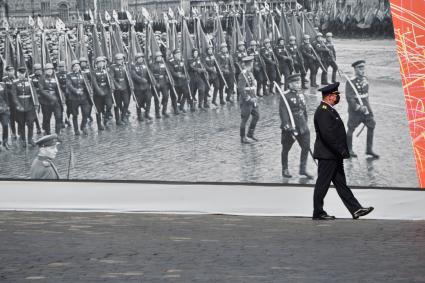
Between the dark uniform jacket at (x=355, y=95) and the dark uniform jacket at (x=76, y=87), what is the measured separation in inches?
172

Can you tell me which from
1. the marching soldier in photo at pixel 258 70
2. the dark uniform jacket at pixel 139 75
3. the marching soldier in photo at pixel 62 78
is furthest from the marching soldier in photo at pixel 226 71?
the marching soldier in photo at pixel 62 78

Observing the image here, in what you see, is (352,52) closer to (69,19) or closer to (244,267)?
(69,19)

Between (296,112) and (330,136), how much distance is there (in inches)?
110

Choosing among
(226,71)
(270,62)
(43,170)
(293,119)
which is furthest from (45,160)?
(293,119)

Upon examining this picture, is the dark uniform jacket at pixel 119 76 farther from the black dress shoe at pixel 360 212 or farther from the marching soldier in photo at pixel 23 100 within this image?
the black dress shoe at pixel 360 212

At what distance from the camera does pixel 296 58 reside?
56.9 ft

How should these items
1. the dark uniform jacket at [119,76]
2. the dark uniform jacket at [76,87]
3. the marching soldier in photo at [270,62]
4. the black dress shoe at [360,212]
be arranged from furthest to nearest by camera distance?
the dark uniform jacket at [76,87], the dark uniform jacket at [119,76], the marching soldier in photo at [270,62], the black dress shoe at [360,212]

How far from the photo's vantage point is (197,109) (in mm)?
17750

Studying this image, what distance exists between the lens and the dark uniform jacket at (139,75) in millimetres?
18234

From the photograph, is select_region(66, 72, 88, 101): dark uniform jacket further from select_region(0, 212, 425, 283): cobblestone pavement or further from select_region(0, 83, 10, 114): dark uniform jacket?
select_region(0, 212, 425, 283): cobblestone pavement

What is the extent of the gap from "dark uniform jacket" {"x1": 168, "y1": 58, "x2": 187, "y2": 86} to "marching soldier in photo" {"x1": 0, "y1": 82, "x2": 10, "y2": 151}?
283 cm

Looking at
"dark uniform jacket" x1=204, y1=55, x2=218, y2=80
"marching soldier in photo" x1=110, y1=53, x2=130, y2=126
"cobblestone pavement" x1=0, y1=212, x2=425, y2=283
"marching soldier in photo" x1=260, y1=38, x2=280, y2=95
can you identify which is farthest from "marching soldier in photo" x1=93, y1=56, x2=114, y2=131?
"cobblestone pavement" x1=0, y1=212, x2=425, y2=283

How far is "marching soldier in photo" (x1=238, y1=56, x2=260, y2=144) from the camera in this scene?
56.6 ft

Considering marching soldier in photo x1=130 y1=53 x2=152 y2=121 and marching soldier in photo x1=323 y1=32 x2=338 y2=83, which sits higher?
marching soldier in photo x1=323 y1=32 x2=338 y2=83
